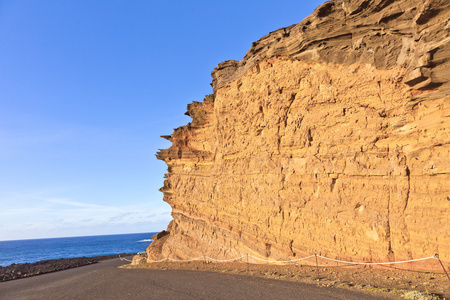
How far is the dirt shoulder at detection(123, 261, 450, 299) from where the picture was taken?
26.6 feet

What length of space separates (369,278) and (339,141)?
→ 5.58 metres

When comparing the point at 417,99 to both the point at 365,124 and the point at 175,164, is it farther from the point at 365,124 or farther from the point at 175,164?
the point at 175,164

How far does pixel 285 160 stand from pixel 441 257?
7476mm

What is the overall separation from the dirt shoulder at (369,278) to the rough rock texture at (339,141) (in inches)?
21.5

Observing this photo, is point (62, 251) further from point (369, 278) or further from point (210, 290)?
point (369, 278)

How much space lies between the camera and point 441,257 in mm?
9273

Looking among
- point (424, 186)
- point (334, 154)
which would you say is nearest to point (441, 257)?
point (424, 186)

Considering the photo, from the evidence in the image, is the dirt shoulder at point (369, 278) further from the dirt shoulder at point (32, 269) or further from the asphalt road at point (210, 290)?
the dirt shoulder at point (32, 269)

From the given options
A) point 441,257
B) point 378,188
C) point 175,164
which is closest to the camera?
point 441,257

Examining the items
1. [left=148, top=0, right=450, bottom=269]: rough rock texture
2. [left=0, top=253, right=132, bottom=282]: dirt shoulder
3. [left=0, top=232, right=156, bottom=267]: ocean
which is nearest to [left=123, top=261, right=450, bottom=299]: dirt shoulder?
[left=148, top=0, right=450, bottom=269]: rough rock texture

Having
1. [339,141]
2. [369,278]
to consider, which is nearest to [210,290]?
[369,278]

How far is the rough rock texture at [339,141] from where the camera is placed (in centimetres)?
1001

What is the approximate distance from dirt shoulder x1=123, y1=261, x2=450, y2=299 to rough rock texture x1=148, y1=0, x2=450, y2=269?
54 cm

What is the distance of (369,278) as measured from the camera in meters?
10.0
